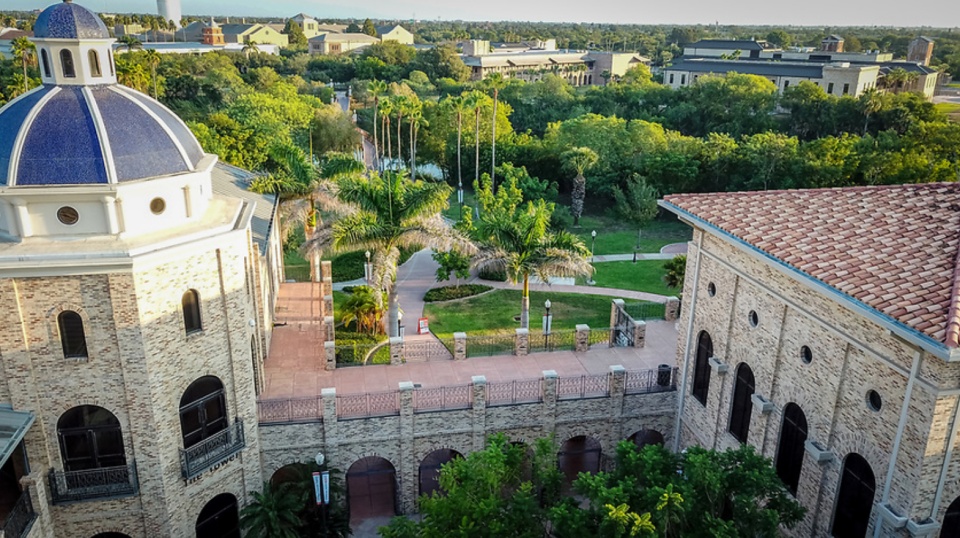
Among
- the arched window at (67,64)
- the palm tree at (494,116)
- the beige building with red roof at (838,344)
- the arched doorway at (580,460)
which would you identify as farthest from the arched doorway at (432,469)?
the palm tree at (494,116)

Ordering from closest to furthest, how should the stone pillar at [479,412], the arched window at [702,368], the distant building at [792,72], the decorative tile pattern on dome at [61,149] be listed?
the decorative tile pattern on dome at [61,149] → the arched window at [702,368] → the stone pillar at [479,412] → the distant building at [792,72]

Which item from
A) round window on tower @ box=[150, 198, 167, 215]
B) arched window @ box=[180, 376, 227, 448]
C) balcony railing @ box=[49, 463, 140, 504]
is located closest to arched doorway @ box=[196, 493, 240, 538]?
arched window @ box=[180, 376, 227, 448]

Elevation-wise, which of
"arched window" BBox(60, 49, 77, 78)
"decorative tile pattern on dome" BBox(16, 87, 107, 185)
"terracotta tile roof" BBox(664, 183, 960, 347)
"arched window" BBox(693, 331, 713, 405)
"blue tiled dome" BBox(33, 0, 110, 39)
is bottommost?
"arched window" BBox(693, 331, 713, 405)

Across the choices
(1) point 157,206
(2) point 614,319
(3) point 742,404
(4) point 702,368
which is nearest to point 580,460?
(4) point 702,368

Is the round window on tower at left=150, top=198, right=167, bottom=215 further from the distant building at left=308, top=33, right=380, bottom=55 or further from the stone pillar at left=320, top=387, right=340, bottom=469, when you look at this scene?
the distant building at left=308, top=33, right=380, bottom=55

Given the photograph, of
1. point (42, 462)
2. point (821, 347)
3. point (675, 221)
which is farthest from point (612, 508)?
point (675, 221)

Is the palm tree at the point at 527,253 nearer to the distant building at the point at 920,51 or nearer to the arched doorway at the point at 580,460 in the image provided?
the arched doorway at the point at 580,460
